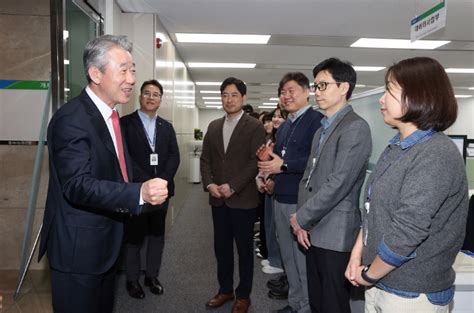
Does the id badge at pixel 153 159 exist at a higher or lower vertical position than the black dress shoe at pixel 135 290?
higher

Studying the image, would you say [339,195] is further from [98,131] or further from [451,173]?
[98,131]

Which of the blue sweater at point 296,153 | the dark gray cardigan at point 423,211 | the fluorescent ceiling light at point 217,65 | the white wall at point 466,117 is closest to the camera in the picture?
the dark gray cardigan at point 423,211

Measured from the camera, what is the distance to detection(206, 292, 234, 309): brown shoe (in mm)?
2719

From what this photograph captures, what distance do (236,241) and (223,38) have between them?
376cm

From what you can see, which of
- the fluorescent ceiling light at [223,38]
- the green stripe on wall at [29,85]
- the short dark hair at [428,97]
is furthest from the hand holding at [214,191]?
the fluorescent ceiling light at [223,38]

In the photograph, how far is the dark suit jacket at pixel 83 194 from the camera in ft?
4.16

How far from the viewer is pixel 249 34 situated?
523 centimetres

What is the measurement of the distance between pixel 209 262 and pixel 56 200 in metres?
2.62

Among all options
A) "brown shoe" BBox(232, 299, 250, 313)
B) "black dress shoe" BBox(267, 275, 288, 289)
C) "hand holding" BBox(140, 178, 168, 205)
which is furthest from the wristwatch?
"black dress shoe" BBox(267, 275, 288, 289)

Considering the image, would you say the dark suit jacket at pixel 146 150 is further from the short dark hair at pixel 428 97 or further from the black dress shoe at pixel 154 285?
the short dark hair at pixel 428 97

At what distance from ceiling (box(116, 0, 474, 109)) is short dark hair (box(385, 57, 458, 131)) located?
2944mm

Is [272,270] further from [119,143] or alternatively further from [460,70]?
[460,70]

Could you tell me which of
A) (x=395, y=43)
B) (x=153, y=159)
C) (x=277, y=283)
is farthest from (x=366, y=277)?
(x=395, y=43)

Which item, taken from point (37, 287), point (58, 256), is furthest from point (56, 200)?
point (37, 287)
